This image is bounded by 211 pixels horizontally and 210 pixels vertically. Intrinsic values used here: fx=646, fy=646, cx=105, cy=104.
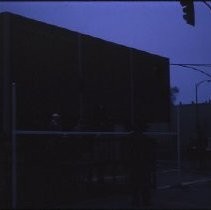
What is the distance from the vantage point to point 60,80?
24.0 metres

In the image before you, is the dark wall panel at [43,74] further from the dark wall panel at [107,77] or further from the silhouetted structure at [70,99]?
the dark wall panel at [107,77]

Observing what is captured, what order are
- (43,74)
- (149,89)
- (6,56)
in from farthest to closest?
(149,89) → (43,74) → (6,56)

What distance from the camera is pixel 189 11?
631 inches

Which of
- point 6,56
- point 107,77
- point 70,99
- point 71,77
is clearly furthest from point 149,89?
point 6,56

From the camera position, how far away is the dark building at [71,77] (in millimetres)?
21688

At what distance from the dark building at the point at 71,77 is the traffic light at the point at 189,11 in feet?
17.9

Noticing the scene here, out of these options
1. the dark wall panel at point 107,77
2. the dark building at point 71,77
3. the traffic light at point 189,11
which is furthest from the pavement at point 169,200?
the dark wall panel at point 107,77

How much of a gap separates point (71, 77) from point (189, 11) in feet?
29.7

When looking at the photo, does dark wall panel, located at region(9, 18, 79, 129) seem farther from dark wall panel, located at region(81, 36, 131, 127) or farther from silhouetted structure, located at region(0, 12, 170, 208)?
dark wall panel, located at region(81, 36, 131, 127)

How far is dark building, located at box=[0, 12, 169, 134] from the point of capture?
71.2 ft

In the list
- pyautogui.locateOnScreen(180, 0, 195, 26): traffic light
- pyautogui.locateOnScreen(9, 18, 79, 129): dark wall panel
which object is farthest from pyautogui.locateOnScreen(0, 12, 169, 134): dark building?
pyautogui.locateOnScreen(180, 0, 195, 26): traffic light

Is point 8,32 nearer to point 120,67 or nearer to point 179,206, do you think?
point 120,67

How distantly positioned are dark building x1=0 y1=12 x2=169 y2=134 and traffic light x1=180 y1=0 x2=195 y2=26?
5.45 metres

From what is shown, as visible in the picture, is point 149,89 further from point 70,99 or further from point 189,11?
point 189,11
